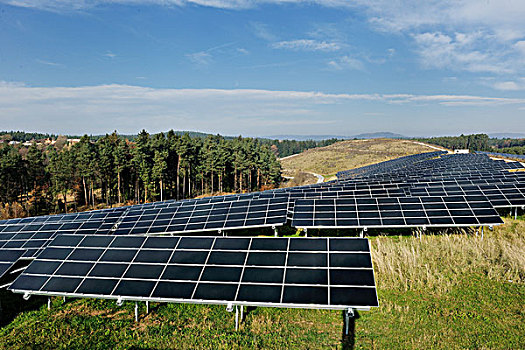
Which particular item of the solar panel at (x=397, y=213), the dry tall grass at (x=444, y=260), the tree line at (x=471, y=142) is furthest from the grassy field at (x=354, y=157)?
the dry tall grass at (x=444, y=260)

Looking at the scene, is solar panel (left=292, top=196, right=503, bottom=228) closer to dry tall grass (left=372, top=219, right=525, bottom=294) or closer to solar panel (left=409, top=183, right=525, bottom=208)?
dry tall grass (left=372, top=219, right=525, bottom=294)

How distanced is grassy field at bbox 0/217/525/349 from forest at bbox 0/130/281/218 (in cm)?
4504

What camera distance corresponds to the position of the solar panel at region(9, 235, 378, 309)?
9508mm

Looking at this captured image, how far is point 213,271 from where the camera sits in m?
10.9

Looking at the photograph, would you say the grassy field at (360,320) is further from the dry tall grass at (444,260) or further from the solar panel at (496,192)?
the solar panel at (496,192)

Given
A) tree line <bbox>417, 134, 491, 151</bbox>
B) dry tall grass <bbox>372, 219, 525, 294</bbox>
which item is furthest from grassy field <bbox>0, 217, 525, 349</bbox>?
tree line <bbox>417, 134, 491, 151</bbox>

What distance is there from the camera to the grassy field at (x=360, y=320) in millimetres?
9672

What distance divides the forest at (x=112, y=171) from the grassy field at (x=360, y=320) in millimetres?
45044

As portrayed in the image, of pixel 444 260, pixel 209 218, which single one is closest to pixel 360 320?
pixel 444 260

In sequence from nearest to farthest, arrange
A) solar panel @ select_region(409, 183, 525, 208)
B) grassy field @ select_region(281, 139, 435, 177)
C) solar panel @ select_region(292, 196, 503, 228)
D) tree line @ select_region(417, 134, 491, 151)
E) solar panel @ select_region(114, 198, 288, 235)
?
solar panel @ select_region(292, 196, 503, 228) → solar panel @ select_region(114, 198, 288, 235) → solar panel @ select_region(409, 183, 525, 208) → grassy field @ select_region(281, 139, 435, 177) → tree line @ select_region(417, 134, 491, 151)

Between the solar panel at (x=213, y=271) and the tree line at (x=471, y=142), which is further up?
the tree line at (x=471, y=142)

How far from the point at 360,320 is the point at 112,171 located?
57.1 m

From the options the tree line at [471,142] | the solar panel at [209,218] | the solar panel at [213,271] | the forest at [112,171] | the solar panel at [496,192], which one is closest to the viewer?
the solar panel at [213,271]

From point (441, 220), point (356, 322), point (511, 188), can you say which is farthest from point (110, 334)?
point (511, 188)
